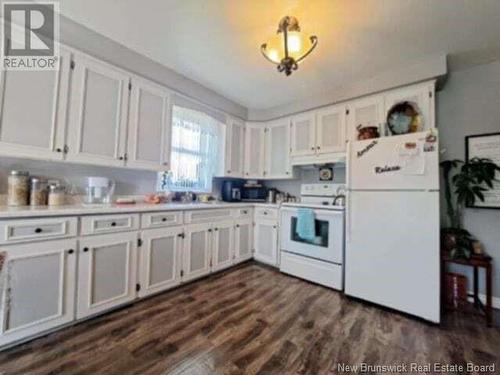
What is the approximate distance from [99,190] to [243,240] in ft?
6.44

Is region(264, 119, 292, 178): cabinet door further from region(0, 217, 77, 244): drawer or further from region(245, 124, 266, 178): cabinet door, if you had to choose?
region(0, 217, 77, 244): drawer

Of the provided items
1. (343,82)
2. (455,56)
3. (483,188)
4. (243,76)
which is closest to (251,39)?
(243,76)

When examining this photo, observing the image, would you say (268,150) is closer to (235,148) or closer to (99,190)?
(235,148)

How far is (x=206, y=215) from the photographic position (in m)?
2.90

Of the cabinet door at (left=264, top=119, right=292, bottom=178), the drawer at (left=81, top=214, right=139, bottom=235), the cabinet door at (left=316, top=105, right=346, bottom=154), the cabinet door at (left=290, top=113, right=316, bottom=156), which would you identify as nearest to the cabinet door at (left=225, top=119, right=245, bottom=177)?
the cabinet door at (left=264, top=119, right=292, bottom=178)

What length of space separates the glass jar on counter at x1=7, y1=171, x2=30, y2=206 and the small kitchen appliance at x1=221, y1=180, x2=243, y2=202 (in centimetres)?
236

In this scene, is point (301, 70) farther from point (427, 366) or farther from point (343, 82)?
point (427, 366)

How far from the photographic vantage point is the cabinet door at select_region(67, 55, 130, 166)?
206cm

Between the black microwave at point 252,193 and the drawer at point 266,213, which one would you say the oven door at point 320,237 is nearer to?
the drawer at point 266,213

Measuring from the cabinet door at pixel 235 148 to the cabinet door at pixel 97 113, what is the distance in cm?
162

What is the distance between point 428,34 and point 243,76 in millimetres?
1857

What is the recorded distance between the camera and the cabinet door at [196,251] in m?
2.65

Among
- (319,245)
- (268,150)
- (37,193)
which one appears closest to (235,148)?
(268,150)

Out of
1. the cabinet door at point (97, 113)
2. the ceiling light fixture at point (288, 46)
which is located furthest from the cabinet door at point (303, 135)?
the cabinet door at point (97, 113)
